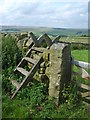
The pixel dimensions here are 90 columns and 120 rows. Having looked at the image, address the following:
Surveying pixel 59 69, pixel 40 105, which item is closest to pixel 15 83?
pixel 40 105

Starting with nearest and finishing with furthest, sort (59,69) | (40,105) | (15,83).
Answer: (59,69)
(40,105)
(15,83)

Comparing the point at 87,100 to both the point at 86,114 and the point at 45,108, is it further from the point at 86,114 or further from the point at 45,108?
the point at 45,108

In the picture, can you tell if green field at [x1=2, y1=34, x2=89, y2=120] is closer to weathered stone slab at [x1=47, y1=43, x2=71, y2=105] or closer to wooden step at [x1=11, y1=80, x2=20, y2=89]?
weathered stone slab at [x1=47, y1=43, x2=71, y2=105]

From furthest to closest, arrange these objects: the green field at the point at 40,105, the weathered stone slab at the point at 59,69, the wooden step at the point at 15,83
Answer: the wooden step at the point at 15,83 → the weathered stone slab at the point at 59,69 → the green field at the point at 40,105

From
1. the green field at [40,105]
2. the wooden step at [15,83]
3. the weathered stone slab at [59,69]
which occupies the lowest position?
the green field at [40,105]

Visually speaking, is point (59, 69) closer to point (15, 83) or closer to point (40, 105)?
point (40, 105)

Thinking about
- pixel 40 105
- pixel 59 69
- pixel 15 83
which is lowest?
pixel 40 105

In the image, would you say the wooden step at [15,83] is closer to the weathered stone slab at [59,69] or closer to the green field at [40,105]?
the green field at [40,105]

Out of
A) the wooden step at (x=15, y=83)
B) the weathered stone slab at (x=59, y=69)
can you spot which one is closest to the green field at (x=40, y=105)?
the weathered stone slab at (x=59, y=69)

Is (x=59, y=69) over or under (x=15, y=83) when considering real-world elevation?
over

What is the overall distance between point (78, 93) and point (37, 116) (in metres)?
1.11

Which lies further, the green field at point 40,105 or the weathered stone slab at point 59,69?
the weathered stone slab at point 59,69

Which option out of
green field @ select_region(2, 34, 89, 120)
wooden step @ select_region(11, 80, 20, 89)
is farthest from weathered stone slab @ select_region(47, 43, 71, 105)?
wooden step @ select_region(11, 80, 20, 89)

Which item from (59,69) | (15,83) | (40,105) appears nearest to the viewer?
(59,69)
